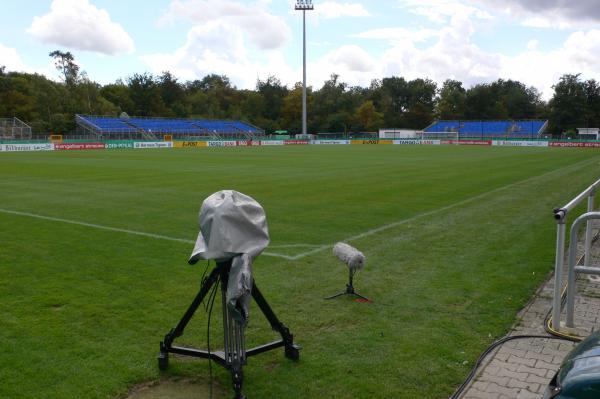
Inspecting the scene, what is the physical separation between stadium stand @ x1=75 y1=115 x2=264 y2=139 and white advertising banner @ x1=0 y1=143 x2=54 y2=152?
15.0 meters

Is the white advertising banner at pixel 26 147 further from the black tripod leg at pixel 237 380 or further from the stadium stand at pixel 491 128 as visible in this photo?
the stadium stand at pixel 491 128

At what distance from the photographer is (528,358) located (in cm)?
483

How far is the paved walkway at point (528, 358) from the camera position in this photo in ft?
14.0

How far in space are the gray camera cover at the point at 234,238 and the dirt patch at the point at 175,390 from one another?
3.24ft

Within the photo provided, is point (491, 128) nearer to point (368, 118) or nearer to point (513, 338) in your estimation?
point (368, 118)

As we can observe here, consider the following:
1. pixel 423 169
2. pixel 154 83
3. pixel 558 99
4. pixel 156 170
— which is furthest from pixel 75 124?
pixel 558 99

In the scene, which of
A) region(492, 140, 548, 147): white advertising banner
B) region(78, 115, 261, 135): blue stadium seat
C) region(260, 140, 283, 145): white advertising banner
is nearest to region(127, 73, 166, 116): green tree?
region(78, 115, 261, 135): blue stadium seat

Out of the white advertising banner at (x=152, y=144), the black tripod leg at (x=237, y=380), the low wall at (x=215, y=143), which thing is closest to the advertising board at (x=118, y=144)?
the low wall at (x=215, y=143)

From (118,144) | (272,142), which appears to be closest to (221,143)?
(272,142)

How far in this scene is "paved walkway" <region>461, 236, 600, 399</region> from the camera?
426 centimetres

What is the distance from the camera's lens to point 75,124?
76250 mm

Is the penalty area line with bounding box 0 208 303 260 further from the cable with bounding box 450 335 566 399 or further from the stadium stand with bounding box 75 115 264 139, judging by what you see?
the stadium stand with bounding box 75 115 264 139

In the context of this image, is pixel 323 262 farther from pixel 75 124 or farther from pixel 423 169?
pixel 75 124

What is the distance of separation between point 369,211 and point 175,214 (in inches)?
188
